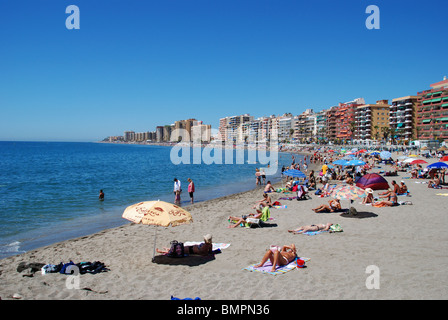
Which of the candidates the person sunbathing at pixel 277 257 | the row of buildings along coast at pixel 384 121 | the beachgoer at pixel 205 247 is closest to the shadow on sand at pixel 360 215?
the person sunbathing at pixel 277 257

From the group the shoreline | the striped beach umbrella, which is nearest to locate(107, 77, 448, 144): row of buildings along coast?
the striped beach umbrella

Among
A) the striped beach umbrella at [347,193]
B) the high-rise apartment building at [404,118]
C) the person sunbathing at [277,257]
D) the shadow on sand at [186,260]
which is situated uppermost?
the high-rise apartment building at [404,118]

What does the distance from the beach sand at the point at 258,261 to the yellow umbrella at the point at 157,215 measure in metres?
1.15

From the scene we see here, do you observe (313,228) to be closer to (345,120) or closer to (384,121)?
(384,121)

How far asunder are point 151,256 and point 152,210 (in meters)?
1.84

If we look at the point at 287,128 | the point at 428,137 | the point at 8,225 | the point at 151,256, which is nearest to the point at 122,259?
the point at 151,256

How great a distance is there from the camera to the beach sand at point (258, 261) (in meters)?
5.82

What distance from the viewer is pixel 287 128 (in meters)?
182

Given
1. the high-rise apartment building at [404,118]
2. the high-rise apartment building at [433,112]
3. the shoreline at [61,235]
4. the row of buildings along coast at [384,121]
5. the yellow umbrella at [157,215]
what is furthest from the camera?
the high-rise apartment building at [404,118]

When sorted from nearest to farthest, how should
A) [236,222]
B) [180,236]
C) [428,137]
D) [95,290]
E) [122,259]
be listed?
[95,290]
[122,259]
[180,236]
[236,222]
[428,137]

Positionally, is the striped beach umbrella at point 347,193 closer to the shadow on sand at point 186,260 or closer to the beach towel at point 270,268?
the beach towel at point 270,268

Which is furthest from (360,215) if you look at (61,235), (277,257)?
(61,235)

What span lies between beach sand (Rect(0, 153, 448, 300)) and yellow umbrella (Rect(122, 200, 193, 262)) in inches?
45.4
